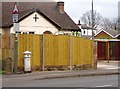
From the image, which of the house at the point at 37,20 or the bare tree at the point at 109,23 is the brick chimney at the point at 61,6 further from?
the bare tree at the point at 109,23

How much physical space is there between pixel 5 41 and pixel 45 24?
22214 mm

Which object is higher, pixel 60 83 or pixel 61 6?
pixel 61 6

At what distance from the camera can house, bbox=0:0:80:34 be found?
4319cm

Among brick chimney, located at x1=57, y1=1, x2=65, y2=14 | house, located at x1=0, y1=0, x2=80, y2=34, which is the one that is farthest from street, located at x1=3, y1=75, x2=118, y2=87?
brick chimney, located at x1=57, y1=1, x2=65, y2=14

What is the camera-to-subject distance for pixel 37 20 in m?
44.3

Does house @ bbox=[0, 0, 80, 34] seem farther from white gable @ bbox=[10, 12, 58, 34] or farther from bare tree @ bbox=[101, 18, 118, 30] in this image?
bare tree @ bbox=[101, 18, 118, 30]

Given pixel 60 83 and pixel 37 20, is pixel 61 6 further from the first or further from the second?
pixel 60 83

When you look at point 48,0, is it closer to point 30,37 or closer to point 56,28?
point 56,28

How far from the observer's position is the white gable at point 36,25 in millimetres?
43625

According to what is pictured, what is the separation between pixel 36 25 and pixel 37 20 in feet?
1.84

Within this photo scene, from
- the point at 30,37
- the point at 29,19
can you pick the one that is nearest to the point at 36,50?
the point at 30,37

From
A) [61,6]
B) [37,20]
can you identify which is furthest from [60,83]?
[61,6]

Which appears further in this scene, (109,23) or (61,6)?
(109,23)

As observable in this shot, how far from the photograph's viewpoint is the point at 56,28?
151 feet
